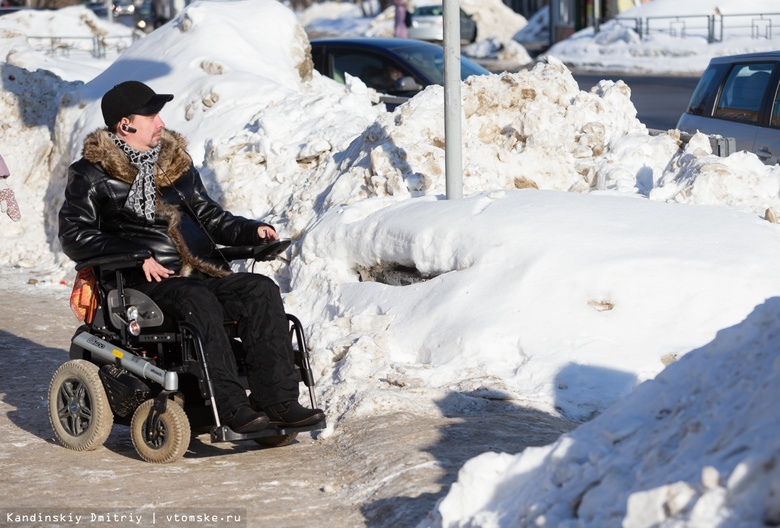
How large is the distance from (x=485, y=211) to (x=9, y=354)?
311 centimetres

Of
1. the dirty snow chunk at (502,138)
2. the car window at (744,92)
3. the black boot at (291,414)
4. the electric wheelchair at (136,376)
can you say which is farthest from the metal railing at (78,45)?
the black boot at (291,414)

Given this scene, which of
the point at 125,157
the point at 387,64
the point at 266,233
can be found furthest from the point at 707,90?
the point at 125,157

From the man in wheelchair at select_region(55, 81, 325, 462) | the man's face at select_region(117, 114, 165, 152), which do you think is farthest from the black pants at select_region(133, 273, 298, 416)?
the man's face at select_region(117, 114, 165, 152)

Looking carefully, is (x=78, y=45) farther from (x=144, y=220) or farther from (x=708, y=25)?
(x=144, y=220)

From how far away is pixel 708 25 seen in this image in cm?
3092

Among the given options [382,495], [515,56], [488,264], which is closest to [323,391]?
[488,264]

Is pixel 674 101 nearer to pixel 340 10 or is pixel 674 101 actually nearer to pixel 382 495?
pixel 382 495

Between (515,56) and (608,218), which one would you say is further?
(515,56)

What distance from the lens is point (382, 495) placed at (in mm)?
4488

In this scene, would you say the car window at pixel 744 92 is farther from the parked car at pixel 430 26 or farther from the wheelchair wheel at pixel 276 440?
the parked car at pixel 430 26

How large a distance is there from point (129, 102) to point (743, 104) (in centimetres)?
595

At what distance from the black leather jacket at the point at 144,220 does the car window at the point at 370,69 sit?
648 centimetres

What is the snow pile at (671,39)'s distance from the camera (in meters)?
29.4

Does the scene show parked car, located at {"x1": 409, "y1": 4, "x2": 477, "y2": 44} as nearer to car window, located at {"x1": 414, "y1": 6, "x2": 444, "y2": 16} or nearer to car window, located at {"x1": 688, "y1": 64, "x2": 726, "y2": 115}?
car window, located at {"x1": 414, "y1": 6, "x2": 444, "y2": 16}
